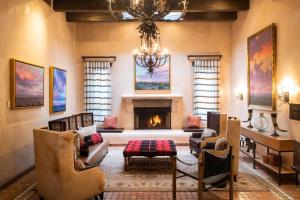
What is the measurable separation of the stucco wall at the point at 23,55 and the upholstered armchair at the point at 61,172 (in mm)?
1314

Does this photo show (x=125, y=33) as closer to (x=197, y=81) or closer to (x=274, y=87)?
(x=197, y=81)

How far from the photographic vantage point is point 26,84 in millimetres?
5305

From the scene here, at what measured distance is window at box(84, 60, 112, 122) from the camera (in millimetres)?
9023

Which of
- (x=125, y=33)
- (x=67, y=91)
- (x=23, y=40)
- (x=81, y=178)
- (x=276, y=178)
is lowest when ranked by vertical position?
(x=276, y=178)

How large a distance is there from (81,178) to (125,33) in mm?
6448

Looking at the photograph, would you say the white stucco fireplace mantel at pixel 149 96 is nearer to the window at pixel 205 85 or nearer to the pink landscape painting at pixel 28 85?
the window at pixel 205 85

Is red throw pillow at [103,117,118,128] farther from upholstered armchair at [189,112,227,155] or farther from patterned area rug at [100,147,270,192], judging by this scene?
upholstered armchair at [189,112,227,155]

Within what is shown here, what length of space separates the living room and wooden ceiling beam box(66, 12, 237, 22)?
3 centimetres

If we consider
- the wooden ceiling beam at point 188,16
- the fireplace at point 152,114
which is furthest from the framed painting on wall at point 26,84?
the fireplace at point 152,114

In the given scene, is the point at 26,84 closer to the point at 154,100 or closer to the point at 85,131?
the point at 85,131

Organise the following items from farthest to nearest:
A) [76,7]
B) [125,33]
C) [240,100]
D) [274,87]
A: [125,33] < [240,100] < [76,7] < [274,87]

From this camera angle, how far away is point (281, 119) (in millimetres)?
5430

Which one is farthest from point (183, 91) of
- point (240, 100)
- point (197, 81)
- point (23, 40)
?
point (23, 40)

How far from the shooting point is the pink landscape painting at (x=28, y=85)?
496 cm
